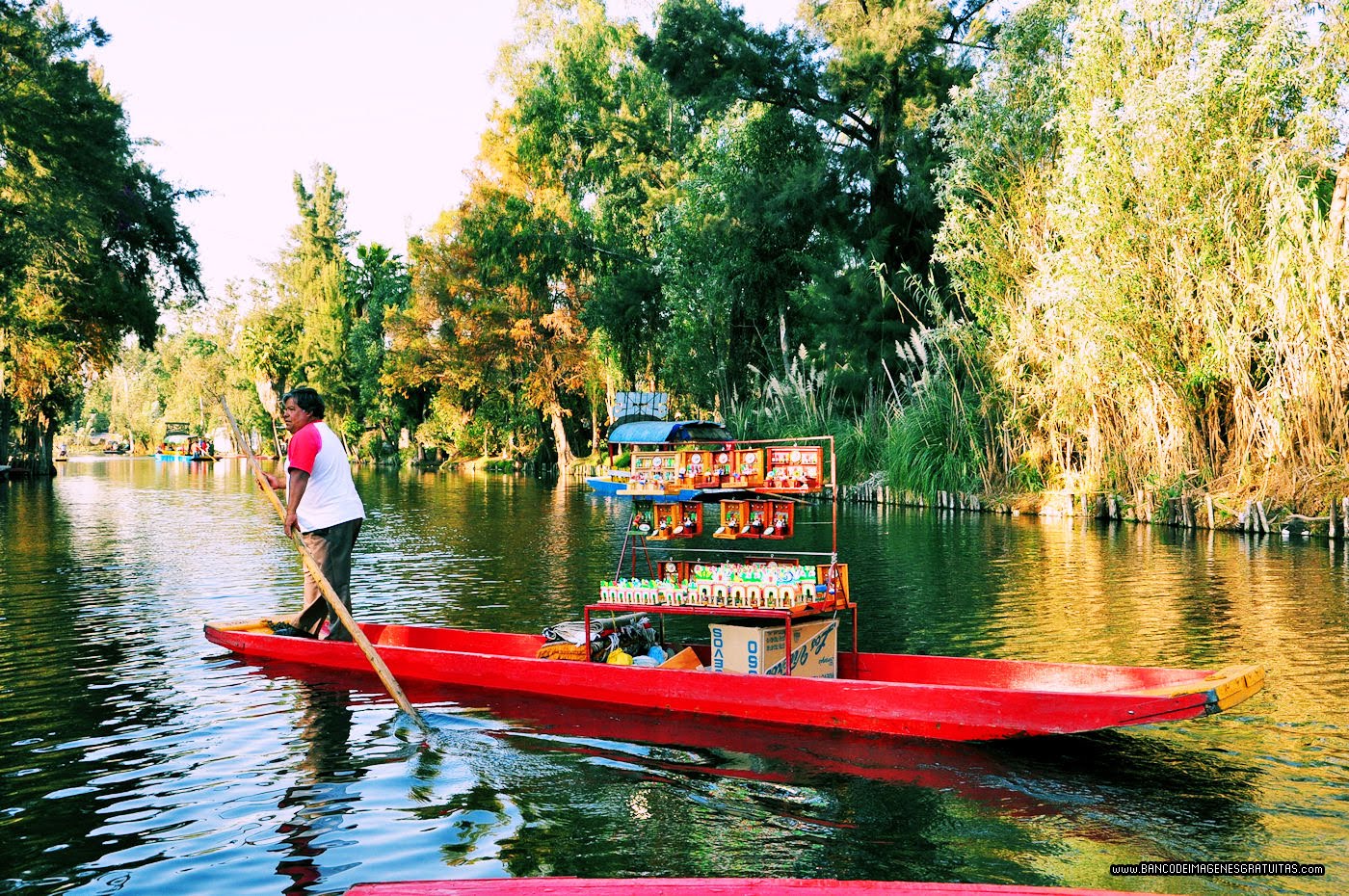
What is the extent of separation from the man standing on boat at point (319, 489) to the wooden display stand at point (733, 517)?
3.16 meters

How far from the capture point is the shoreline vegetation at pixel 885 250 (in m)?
22.2

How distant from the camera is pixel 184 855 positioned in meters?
6.31

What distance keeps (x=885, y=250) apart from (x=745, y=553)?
25.6m

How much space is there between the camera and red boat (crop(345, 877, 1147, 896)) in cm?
380

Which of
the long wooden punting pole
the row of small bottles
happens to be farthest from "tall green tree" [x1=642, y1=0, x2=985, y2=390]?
the long wooden punting pole

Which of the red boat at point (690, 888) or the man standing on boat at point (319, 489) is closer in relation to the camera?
the red boat at point (690, 888)

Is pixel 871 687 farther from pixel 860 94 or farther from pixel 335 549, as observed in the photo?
pixel 860 94

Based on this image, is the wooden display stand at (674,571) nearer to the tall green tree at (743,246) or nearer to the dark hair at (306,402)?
the dark hair at (306,402)

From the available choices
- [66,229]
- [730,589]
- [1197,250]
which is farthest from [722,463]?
[66,229]

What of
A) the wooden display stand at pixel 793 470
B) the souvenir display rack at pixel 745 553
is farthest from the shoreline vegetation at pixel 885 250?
the wooden display stand at pixel 793 470

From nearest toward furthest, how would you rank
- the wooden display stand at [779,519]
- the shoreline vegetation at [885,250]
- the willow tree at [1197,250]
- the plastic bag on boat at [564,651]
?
the wooden display stand at [779,519] < the plastic bag on boat at [564,651] < the willow tree at [1197,250] < the shoreline vegetation at [885,250]

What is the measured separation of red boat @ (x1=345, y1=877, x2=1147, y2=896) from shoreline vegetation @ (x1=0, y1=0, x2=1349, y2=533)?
15055 mm

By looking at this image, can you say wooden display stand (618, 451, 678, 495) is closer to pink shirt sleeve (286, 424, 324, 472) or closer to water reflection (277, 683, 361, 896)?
pink shirt sleeve (286, 424, 324, 472)

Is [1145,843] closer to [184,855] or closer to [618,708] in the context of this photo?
[618,708]
